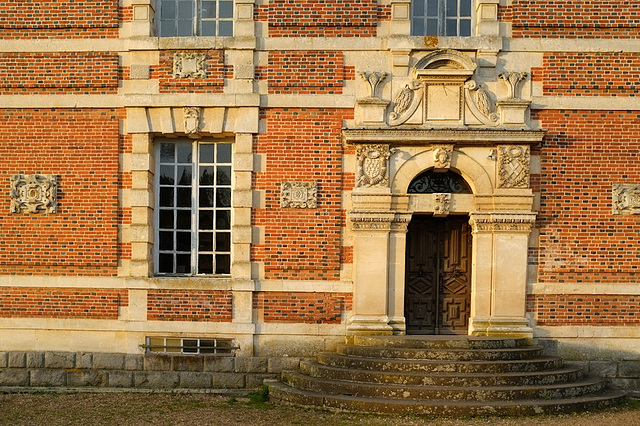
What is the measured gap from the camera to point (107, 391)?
8484 mm

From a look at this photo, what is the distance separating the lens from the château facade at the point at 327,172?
861 cm

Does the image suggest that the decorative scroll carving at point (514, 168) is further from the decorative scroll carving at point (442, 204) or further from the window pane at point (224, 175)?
the window pane at point (224, 175)

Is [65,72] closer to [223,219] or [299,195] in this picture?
[223,219]

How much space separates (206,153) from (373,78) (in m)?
2.80

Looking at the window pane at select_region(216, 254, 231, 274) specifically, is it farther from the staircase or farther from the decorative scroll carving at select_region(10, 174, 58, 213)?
the decorative scroll carving at select_region(10, 174, 58, 213)

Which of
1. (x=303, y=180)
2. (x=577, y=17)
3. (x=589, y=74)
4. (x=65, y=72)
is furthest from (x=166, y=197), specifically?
(x=577, y=17)

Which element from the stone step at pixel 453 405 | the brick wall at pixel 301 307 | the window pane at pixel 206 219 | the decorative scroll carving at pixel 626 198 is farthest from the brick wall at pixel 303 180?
the decorative scroll carving at pixel 626 198

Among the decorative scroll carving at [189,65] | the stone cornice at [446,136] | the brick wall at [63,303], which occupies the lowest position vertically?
the brick wall at [63,303]

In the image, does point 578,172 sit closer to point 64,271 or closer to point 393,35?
point 393,35

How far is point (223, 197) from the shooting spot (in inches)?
356

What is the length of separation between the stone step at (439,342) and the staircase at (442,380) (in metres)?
0.01

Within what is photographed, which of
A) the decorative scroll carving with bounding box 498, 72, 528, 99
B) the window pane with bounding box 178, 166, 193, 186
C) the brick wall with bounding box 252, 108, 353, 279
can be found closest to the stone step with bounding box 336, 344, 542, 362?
the brick wall with bounding box 252, 108, 353, 279

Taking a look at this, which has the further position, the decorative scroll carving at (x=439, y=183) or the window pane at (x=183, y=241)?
the window pane at (x=183, y=241)

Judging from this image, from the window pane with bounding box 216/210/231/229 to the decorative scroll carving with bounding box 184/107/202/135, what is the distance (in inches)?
50.0
